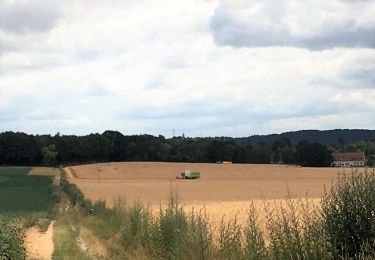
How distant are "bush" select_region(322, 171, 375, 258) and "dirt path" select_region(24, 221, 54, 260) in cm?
1136

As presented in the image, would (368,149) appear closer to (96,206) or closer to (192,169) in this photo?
(96,206)

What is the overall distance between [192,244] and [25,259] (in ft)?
20.2

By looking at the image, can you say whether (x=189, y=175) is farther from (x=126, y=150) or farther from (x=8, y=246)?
(x=8, y=246)

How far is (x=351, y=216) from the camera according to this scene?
28.5 ft

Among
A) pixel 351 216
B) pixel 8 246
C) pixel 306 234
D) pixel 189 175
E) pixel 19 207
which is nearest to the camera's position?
pixel 351 216

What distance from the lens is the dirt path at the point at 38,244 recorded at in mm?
18970

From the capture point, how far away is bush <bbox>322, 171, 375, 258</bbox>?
8492mm

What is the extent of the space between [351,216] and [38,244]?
1666 centimetres

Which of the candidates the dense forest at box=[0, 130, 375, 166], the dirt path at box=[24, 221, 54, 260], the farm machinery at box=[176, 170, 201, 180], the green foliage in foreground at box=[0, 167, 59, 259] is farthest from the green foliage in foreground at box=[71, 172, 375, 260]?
the dense forest at box=[0, 130, 375, 166]

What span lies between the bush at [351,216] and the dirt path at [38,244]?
11.4m

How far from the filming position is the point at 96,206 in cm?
3722

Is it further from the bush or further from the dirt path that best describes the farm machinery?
the bush

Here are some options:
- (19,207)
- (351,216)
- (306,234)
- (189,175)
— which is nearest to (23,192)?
(19,207)

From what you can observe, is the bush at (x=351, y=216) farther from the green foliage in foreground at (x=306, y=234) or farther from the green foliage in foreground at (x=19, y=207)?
the green foliage in foreground at (x=19, y=207)
